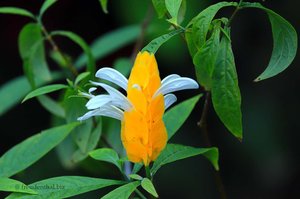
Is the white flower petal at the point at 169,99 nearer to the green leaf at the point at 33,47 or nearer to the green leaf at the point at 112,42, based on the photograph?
the green leaf at the point at 33,47

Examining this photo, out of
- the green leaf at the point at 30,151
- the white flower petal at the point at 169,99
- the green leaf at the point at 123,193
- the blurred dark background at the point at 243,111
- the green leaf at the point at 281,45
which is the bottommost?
the blurred dark background at the point at 243,111

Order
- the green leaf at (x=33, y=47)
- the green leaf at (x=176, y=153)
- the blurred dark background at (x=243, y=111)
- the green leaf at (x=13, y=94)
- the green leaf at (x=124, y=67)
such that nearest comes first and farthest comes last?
1. the green leaf at (x=176, y=153)
2. the green leaf at (x=33, y=47)
3. the green leaf at (x=124, y=67)
4. the green leaf at (x=13, y=94)
5. the blurred dark background at (x=243, y=111)

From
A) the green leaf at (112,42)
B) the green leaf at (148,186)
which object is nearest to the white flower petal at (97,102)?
the green leaf at (148,186)

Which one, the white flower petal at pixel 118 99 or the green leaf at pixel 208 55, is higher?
the green leaf at pixel 208 55

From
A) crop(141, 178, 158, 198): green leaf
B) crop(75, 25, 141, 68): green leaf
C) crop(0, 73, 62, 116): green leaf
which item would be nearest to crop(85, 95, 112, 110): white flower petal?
crop(141, 178, 158, 198): green leaf

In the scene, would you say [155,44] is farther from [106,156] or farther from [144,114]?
[106,156]

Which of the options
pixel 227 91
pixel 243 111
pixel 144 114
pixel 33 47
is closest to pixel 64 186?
pixel 144 114
